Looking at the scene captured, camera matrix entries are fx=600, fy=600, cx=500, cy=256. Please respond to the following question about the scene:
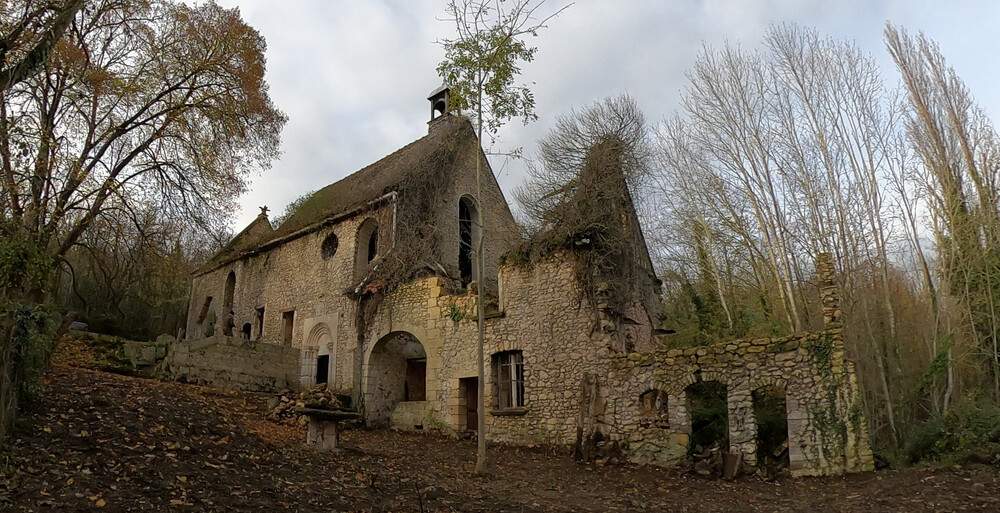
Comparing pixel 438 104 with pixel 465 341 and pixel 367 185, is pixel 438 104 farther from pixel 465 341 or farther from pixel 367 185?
pixel 465 341

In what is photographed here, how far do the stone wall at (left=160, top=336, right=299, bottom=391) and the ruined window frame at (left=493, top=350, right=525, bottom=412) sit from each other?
22.0ft

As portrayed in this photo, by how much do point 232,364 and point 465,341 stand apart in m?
6.28

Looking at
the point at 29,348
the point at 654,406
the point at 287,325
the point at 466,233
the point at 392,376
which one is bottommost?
the point at 654,406

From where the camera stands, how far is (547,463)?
37.1 feet

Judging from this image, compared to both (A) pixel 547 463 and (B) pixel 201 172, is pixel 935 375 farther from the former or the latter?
(B) pixel 201 172

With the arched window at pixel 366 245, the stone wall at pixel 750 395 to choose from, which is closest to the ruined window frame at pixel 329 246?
the arched window at pixel 366 245

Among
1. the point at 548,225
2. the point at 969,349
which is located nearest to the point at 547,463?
the point at 548,225

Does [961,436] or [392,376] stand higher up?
[392,376]

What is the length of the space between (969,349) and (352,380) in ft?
45.7

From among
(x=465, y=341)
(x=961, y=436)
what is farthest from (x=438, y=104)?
(x=961, y=436)

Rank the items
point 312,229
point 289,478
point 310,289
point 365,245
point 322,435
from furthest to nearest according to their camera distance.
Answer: point 312,229 → point 310,289 → point 365,245 → point 322,435 → point 289,478

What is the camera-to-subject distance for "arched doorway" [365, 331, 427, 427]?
1573cm


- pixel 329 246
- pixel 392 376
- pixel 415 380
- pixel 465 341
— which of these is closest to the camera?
pixel 465 341

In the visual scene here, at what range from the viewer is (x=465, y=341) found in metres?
14.4
